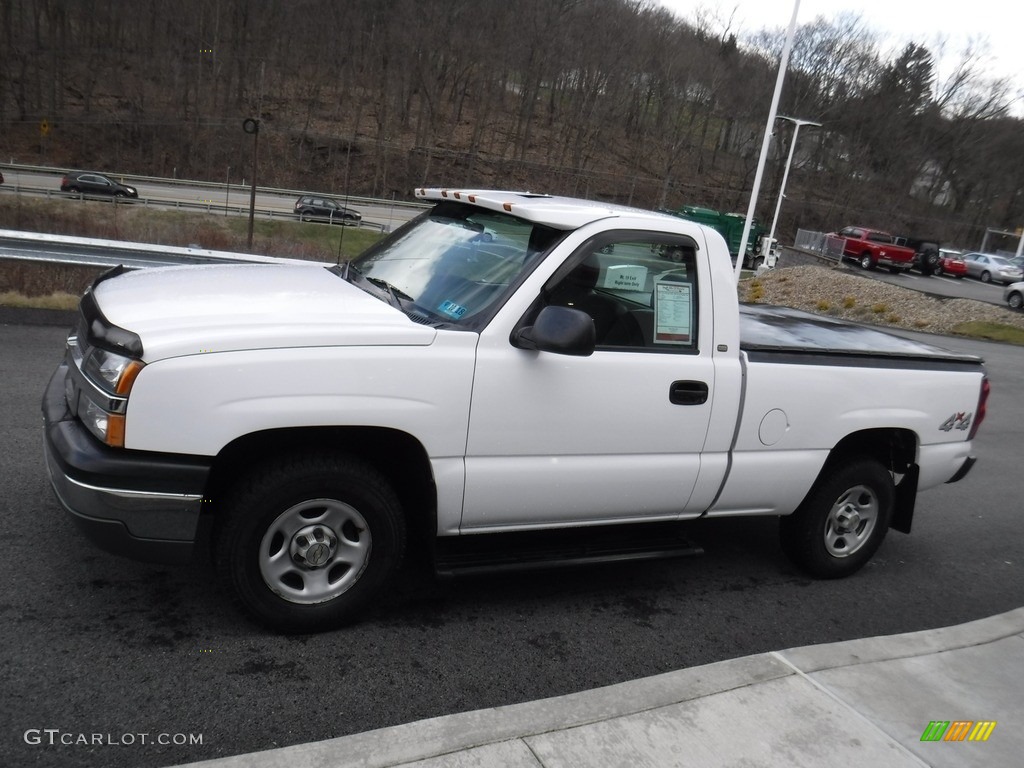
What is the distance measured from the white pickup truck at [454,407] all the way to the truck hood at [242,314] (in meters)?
0.01

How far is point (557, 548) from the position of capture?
4.22 metres

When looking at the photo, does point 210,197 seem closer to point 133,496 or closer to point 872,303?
point 872,303

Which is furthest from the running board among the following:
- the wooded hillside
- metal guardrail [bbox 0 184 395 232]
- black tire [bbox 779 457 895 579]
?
the wooded hillside

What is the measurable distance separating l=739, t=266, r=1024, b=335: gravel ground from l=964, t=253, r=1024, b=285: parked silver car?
16.8m

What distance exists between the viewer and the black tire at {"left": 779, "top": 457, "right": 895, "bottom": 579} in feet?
16.2

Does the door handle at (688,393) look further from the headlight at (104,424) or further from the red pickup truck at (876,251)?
the red pickup truck at (876,251)

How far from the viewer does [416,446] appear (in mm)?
3662

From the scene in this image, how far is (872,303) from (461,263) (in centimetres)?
2549

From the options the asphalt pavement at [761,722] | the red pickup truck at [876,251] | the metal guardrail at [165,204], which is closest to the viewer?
the asphalt pavement at [761,722]

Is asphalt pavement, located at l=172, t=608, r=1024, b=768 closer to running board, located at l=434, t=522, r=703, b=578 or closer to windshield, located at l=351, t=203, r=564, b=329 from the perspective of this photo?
running board, located at l=434, t=522, r=703, b=578

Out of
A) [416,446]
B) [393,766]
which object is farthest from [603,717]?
[416,446]

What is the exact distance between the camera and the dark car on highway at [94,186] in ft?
131

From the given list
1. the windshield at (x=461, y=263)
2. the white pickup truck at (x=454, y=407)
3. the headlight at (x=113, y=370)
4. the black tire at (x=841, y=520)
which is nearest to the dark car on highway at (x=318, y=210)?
the windshield at (x=461, y=263)

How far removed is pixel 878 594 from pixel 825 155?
83997 millimetres
